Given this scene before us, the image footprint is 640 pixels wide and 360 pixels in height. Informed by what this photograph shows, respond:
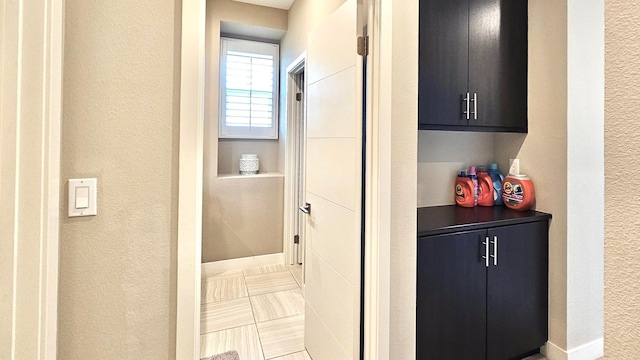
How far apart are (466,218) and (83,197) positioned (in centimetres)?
184

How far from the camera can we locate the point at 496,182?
88.0 inches

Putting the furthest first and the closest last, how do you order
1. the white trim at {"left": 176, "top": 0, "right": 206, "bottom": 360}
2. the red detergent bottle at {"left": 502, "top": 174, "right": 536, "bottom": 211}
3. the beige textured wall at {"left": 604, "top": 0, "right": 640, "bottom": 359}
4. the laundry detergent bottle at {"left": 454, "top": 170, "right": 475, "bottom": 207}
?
the laundry detergent bottle at {"left": 454, "top": 170, "right": 475, "bottom": 207} < the red detergent bottle at {"left": 502, "top": 174, "right": 536, "bottom": 211} < the white trim at {"left": 176, "top": 0, "right": 206, "bottom": 360} < the beige textured wall at {"left": 604, "top": 0, "right": 640, "bottom": 359}

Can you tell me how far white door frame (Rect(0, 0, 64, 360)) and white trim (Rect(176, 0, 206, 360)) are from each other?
0.35 m

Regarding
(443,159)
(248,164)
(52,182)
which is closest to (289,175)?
(248,164)

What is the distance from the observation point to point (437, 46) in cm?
177

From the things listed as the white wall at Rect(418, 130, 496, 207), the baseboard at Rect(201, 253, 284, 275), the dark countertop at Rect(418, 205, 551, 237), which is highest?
the white wall at Rect(418, 130, 496, 207)

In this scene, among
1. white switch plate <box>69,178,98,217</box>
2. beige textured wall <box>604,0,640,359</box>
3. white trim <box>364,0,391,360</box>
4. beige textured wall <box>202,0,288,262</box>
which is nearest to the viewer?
beige textured wall <box>604,0,640,359</box>

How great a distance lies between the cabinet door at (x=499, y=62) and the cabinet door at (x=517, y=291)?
71 centimetres

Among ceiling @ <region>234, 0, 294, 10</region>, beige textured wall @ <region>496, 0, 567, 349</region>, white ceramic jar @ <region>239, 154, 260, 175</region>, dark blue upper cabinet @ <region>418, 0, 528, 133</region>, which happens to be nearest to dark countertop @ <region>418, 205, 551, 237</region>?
beige textured wall @ <region>496, 0, 567, 349</region>

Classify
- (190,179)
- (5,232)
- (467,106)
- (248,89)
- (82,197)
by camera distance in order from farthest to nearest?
(248,89) → (467,106) → (190,179) → (82,197) → (5,232)

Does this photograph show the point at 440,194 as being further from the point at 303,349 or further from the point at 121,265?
the point at 121,265

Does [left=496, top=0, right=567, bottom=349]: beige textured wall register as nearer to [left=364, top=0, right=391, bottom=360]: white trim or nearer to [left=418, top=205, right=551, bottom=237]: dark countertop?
[left=418, top=205, right=551, bottom=237]: dark countertop

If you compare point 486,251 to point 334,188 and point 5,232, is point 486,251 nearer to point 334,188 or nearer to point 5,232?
point 334,188

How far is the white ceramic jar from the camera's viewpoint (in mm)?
3549
